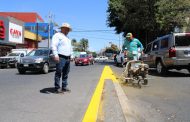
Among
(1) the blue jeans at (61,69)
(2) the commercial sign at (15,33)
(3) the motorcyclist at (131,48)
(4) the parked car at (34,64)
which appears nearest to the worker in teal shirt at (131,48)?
(3) the motorcyclist at (131,48)

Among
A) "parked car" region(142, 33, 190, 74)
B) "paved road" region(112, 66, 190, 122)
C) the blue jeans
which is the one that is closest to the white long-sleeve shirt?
the blue jeans

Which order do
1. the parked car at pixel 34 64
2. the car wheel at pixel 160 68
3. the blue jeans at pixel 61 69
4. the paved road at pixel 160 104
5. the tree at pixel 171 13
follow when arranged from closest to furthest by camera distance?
the paved road at pixel 160 104 → the blue jeans at pixel 61 69 → the car wheel at pixel 160 68 → the parked car at pixel 34 64 → the tree at pixel 171 13

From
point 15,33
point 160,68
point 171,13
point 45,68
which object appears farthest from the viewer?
point 15,33

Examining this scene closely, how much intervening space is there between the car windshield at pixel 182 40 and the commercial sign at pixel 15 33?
113 ft

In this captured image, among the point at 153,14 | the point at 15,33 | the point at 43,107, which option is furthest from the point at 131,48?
the point at 15,33

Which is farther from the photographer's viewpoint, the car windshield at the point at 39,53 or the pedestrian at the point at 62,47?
the car windshield at the point at 39,53

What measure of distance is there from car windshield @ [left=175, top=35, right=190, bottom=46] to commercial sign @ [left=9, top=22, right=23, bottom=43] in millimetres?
34507

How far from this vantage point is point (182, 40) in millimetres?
17922

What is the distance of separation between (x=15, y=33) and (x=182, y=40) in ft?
121

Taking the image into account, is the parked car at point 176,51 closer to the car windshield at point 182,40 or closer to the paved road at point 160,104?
the car windshield at point 182,40

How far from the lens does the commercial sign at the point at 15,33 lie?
49719 mm

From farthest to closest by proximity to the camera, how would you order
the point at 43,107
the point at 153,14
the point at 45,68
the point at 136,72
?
the point at 153,14, the point at 45,68, the point at 136,72, the point at 43,107

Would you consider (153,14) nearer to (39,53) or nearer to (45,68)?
(39,53)

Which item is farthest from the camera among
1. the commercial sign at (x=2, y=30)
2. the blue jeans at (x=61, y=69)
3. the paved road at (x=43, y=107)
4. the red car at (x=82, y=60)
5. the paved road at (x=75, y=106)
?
the commercial sign at (x=2, y=30)
